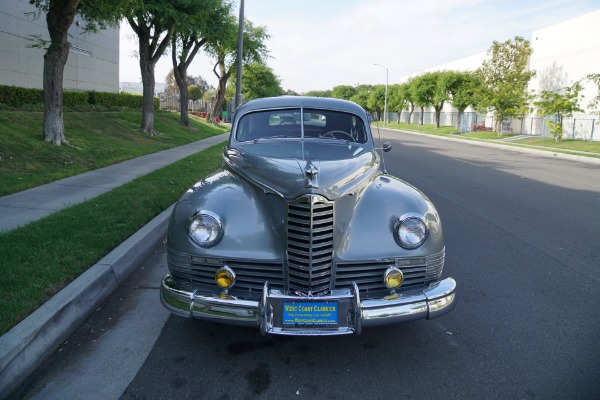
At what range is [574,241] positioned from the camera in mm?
6016

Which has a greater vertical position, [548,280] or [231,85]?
[231,85]

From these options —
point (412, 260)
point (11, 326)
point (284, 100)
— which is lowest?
point (11, 326)

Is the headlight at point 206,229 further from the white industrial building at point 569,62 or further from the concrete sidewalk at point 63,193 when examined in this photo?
the white industrial building at point 569,62

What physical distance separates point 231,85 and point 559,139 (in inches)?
1375

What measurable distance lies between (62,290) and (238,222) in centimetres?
164

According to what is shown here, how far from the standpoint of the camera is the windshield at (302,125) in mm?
4668

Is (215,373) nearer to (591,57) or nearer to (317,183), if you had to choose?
(317,183)

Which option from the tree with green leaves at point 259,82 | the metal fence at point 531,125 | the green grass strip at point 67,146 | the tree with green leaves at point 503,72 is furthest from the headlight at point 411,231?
the tree with green leaves at point 259,82

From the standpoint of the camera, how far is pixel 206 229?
3.11 meters

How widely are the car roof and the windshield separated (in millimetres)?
49

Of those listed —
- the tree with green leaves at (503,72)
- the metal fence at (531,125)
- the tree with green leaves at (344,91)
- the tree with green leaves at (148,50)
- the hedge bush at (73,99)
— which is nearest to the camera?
the hedge bush at (73,99)

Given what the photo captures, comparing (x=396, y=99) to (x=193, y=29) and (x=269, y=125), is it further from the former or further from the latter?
(x=269, y=125)

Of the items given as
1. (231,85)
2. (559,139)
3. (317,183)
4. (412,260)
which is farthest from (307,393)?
(231,85)

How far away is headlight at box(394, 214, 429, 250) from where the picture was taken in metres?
3.13
